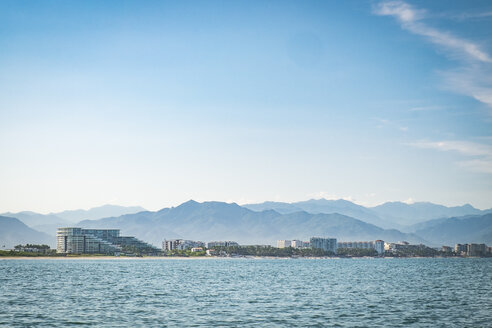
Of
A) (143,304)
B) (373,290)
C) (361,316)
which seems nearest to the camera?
(361,316)

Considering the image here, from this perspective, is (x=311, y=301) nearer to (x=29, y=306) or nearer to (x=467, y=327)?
(x=467, y=327)

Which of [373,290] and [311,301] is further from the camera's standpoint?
[373,290]

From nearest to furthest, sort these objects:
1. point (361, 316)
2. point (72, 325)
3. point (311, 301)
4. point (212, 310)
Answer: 1. point (72, 325)
2. point (361, 316)
3. point (212, 310)
4. point (311, 301)

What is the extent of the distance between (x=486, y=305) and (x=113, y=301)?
49562mm

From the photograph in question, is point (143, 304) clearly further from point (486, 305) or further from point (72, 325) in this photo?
point (486, 305)

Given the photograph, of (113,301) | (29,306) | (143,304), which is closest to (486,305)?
(143,304)

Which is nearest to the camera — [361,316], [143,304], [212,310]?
[361,316]

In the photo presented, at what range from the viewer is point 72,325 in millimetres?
52125

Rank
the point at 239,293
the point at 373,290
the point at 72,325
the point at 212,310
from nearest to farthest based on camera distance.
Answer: the point at 72,325 → the point at 212,310 → the point at 239,293 → the point at 373,290

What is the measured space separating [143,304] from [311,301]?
22.7 m

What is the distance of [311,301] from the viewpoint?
242 feet

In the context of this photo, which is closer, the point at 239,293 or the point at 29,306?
the point at 29,306

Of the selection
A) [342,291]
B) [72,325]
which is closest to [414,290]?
[342,291]

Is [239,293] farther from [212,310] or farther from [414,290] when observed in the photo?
[414,290]
